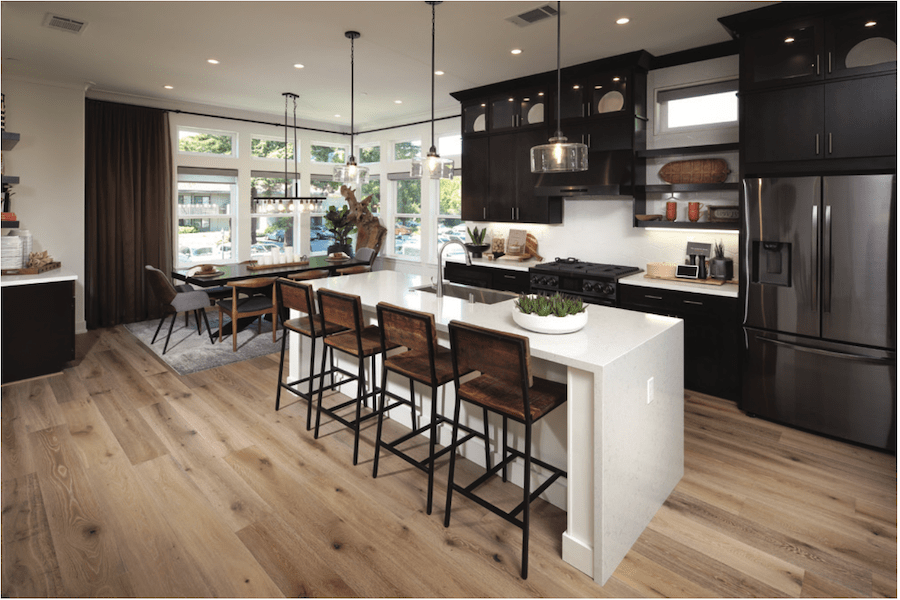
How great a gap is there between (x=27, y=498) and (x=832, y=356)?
15.4 ft

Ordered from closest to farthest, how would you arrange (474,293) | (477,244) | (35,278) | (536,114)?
1. (474,293)
2. (35,278)
3. (536,114)
4. (477,244)

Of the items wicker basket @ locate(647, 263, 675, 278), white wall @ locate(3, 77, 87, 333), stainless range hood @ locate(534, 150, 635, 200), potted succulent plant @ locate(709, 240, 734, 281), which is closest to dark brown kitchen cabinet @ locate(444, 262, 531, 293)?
stainless range hood @ locate(534, 150, 635, 200)

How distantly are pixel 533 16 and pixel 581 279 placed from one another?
224cm

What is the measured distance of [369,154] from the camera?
8.58 m

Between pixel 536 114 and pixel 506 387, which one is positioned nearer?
pixel 506 387

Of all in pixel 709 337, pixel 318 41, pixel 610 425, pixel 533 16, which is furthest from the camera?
pixel 318 41

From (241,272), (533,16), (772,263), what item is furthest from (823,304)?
(241,272)

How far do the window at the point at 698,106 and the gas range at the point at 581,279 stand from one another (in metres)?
1.38

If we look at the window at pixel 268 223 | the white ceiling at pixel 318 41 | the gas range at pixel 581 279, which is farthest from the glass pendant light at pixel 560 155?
the window at pixel 268 223

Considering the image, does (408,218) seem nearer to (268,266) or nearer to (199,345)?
(268,266)

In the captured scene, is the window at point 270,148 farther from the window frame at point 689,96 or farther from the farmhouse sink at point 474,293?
the window frame at point 689,96

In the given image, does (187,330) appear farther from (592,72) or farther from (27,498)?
(592,72)

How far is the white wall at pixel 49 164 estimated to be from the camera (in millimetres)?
5332

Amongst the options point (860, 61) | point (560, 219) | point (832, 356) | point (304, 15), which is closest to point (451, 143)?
point (560, 219)
